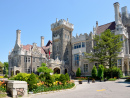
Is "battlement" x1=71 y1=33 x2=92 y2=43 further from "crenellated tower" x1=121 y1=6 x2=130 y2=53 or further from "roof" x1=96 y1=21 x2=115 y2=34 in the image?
"crenellated tower" x1=121 y1=6 x2=130 y2=53

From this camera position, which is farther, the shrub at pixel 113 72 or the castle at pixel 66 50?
the castle at pixel 66 50

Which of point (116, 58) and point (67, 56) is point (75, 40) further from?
point (116, 58)

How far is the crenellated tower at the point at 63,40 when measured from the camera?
115ft

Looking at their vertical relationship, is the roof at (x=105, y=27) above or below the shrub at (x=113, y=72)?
above

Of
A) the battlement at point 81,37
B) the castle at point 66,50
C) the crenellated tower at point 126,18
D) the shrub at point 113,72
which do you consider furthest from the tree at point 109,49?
the crenellated tower at point 126,18

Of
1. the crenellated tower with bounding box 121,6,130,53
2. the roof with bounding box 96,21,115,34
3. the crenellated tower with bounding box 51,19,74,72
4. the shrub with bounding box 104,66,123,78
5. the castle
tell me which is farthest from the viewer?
the crenellated tower with bounding box 51,19,74,72

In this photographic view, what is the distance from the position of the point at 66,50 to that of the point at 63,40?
2.79m

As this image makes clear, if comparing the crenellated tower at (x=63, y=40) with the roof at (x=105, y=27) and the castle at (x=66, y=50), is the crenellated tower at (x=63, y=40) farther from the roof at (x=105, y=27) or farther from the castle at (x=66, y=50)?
the roof at (x=105, y=27)

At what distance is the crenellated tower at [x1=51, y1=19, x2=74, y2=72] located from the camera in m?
35.2

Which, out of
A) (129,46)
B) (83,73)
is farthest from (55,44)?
(129,46)

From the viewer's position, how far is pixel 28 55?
3662 cm

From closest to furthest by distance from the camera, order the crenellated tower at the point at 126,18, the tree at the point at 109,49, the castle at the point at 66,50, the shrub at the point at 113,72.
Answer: the shrub at the point at 113,72 < the tree at the point at 109,49 < the castle at the point at 66,50 < the crenellated tower at the point at 126,18

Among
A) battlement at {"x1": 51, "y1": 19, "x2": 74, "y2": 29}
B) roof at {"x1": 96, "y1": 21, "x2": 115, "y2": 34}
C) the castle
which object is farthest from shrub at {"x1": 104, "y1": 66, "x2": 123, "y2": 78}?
battlement at {"x1": 51, "y1": 19, "x2": 74, "y2": 29}

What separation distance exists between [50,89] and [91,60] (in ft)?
49.9
